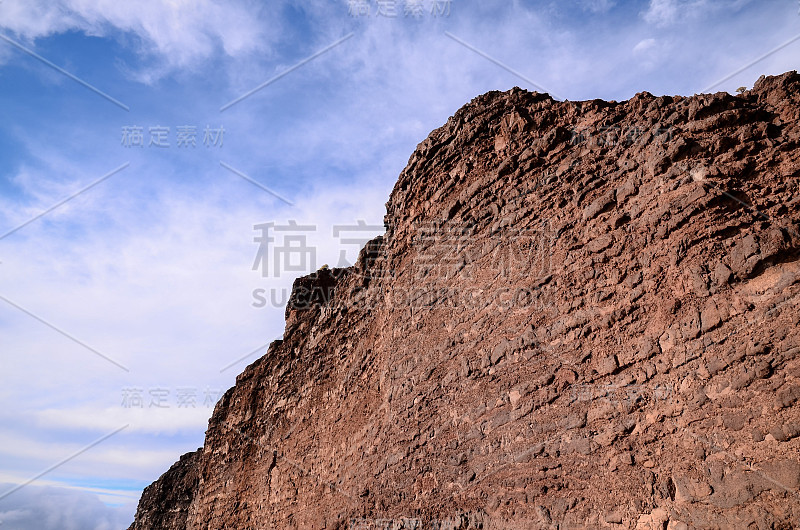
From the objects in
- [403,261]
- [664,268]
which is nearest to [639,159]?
[664,268]

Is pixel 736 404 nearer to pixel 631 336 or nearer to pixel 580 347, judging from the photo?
pixel 631 336

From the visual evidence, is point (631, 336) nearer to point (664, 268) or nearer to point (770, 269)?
point (664, 268)

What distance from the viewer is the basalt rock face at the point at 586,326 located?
159 inches

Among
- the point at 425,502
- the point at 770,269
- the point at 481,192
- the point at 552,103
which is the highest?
the point at 552,103

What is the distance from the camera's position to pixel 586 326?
5254 millimetres

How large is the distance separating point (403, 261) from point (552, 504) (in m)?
4.65

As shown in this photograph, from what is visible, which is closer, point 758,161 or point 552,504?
point 758,161

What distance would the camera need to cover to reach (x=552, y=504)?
4934mm

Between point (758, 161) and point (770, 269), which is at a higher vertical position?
point (758, 161)

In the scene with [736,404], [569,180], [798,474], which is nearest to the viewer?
[798,474]

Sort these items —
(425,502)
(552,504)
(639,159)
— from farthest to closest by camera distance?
(425,502), (639,159), (552,504)

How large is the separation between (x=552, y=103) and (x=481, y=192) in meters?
1.44

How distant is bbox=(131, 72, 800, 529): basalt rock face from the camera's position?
4.04 metres

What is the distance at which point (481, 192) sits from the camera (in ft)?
23.8
